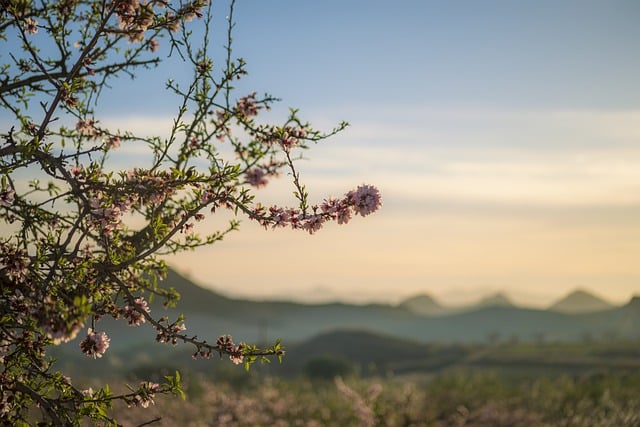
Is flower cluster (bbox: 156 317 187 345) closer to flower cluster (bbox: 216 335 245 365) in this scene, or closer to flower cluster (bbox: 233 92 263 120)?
flower cluster (bbox: 216 335 245 365)

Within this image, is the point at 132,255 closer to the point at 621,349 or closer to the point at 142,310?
the point at 142,310

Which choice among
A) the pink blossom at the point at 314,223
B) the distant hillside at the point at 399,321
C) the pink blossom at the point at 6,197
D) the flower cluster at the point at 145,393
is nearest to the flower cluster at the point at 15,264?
the pink blossom at the point at 6,197

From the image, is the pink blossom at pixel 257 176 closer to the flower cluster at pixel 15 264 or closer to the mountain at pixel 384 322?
the flower cluster at pixel 15 264

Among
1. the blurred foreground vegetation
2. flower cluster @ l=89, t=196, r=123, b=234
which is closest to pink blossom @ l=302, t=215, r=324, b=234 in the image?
flower cluster @ l=89, t=196, r=123, b=234

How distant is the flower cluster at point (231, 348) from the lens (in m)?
5.10

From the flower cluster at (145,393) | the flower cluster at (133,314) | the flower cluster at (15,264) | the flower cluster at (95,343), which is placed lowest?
the flower cluster at (145,393)

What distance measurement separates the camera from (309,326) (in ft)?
471

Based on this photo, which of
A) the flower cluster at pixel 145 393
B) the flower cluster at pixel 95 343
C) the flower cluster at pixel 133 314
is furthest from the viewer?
the flower cluster at pixel 133 314

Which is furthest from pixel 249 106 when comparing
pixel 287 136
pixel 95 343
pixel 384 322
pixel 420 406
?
pixel 384 322

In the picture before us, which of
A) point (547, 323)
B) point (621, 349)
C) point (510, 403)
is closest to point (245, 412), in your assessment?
point (510, 403)

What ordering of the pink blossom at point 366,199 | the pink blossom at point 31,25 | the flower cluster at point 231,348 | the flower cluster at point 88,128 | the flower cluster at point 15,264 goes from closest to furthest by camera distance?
1. the flower cluster at point 15,264
2. the pink blossom at point 366,199
3. the flower cluster at point 231,348
4. the pink blossom at point 31,25
5. the flower cluster at point 88,128

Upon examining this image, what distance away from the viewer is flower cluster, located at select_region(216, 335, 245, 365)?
5102 mm

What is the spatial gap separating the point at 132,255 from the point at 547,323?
132 meters

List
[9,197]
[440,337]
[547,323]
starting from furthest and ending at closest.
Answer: [440,337] → [547,323] → [9,197]
